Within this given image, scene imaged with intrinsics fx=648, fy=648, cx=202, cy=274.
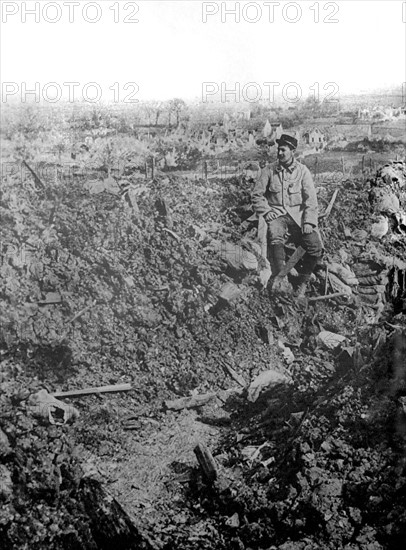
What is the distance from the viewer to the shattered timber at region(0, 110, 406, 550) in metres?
4.57

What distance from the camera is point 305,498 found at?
4.43 metres

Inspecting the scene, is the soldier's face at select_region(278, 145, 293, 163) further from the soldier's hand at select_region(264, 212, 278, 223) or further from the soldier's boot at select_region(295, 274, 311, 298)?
the soldier's boot at select_region(295, 274, 311, 298)

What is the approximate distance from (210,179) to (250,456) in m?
2.27

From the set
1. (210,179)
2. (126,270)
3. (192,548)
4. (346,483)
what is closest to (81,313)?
(126,270)

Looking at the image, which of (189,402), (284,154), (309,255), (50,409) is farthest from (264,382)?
(284,154)

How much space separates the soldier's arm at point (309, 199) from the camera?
5.32 meters

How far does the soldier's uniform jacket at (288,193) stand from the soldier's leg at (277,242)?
83mm

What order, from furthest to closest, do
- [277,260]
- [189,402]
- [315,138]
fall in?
[315,138], [277,260], [189,402]

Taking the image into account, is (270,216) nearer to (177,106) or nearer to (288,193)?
(288,193)

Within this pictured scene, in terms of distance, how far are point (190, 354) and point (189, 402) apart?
14.8 inches

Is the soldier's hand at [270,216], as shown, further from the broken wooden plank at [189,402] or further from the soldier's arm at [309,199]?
the broken wooden plank at [189,402]

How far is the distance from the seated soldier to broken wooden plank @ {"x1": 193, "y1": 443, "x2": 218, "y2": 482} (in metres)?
1.49

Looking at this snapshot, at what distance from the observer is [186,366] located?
514 cm

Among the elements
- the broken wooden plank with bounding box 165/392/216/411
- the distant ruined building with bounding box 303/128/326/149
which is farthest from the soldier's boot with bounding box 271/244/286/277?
the broken wooden plank with bounding box 165/392/216/411
